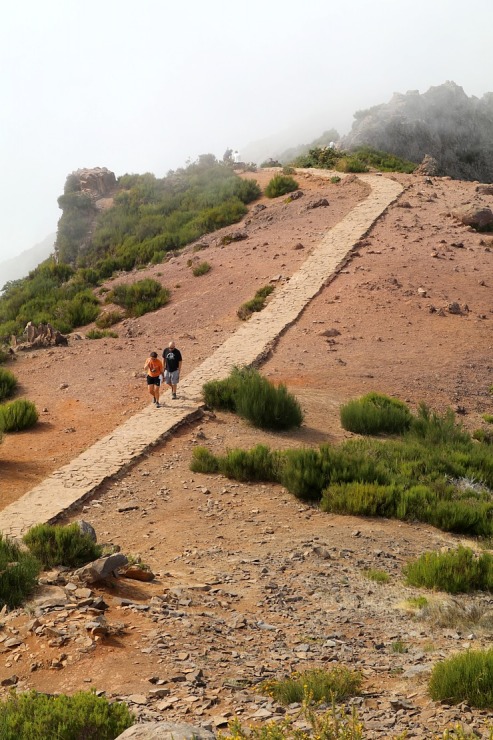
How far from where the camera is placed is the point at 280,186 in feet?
112

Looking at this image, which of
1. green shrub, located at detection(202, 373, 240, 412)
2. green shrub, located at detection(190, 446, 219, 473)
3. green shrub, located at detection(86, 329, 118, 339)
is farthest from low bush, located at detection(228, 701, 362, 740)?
green shrub, located at detection(86, 329, 118, 339)

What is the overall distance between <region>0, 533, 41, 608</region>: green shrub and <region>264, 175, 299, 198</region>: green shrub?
28.8 meters

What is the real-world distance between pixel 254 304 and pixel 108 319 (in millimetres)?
5079

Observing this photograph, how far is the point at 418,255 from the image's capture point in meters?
22.6

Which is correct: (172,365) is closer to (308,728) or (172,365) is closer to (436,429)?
(436,429)

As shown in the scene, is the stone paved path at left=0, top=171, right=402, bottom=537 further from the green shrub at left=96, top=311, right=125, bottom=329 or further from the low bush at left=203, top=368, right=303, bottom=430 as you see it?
the green shrub at left=96, top=311, right=125, bottom=329

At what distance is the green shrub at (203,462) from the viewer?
1138 centimetres

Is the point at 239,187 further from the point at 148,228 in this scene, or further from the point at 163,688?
the point at 163,688

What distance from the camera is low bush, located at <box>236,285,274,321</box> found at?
66.8 ft

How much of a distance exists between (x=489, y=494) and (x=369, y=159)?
35006 mm

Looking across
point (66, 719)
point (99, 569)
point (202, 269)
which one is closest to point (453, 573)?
point (99, 569)

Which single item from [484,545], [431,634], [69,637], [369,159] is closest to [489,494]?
[484,545]

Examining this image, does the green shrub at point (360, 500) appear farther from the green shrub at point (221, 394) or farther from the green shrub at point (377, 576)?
the green shrub at point (221, 394)

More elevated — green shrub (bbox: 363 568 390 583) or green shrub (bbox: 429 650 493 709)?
green shrub (bbox: 429 650 493 709)
